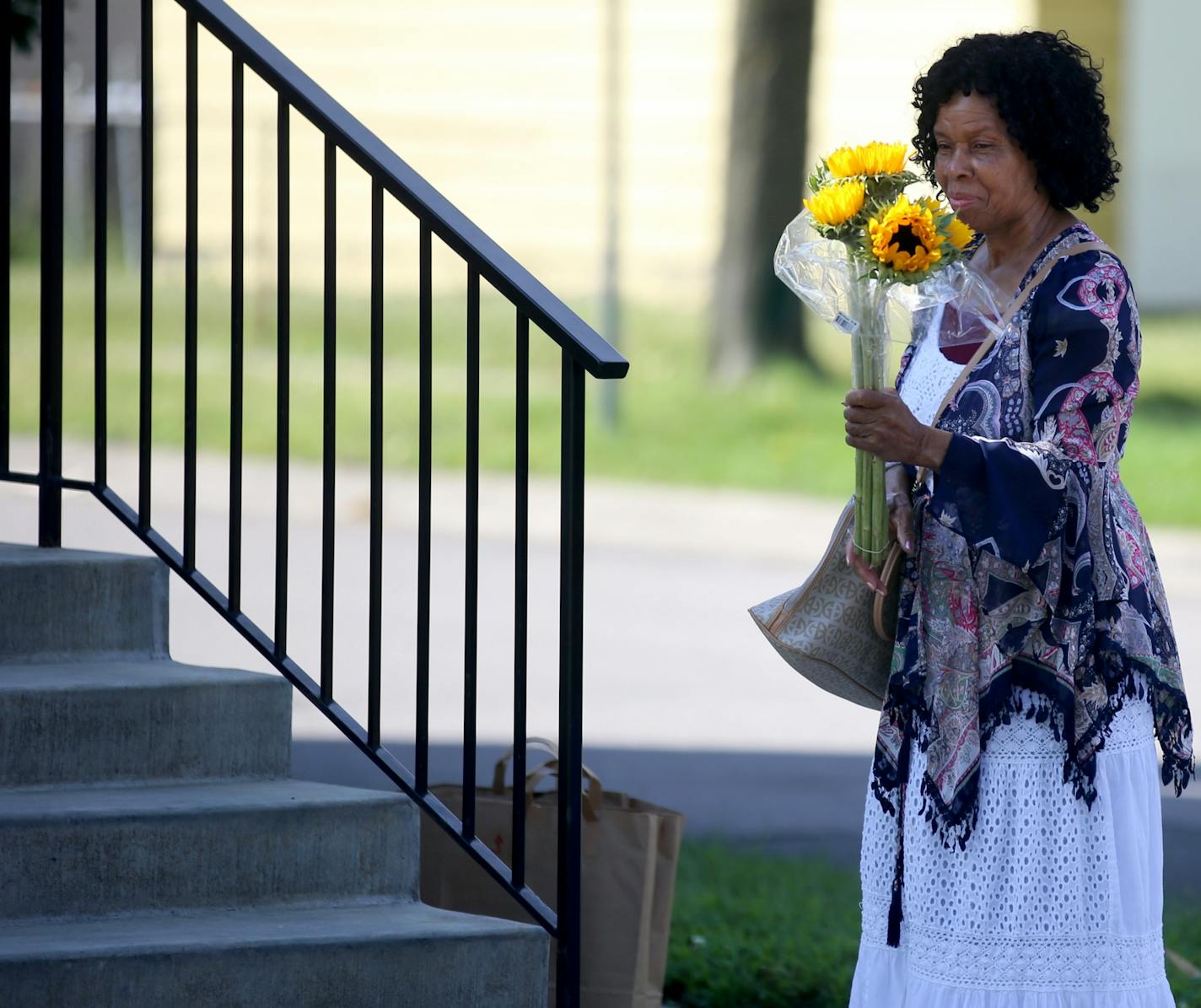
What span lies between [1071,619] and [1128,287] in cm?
51

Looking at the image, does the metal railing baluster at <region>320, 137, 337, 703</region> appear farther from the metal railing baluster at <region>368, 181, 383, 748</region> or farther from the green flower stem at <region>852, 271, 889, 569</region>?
the green flower stem at <region>852, 271, 889, 569</region>

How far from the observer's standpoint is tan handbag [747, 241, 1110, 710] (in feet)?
10.4

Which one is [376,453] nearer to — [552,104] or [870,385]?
[870,385]

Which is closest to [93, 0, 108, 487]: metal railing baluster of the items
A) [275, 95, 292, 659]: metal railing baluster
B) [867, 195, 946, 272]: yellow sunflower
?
[275, 95, 292, 659]: metal railing baluster

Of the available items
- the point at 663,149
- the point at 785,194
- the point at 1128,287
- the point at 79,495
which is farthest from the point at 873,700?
the point at 663,149

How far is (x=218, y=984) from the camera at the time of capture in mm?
3209

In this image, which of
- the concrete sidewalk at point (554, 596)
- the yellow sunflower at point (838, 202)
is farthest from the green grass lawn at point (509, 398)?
the yellow sunflower at point (838, 202)

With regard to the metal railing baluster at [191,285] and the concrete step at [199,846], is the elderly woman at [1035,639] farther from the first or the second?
the metal railing baluster at [191,285]

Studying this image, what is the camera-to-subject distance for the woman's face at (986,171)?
305cm

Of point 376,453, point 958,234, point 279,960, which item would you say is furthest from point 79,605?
point 958,234

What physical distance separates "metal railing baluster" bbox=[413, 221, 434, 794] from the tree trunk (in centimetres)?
1118

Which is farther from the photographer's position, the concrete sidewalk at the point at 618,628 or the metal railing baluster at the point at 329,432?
the concrete sidewalk at the point at 618,628

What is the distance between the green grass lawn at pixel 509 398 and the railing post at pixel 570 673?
8192 millimetres

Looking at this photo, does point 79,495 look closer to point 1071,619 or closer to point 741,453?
point 741,453
